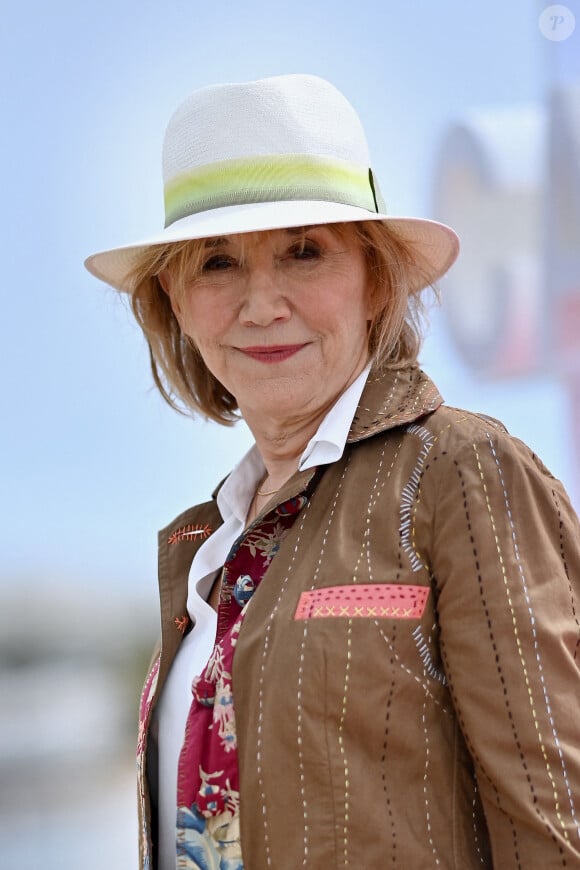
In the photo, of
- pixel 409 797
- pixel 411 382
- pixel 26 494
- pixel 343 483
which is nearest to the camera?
pixel 409 797

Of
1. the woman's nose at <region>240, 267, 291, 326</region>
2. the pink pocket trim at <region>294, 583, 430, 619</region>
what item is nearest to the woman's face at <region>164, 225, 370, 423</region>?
the woman's nose at <region>240, 267, 291, 326</region>

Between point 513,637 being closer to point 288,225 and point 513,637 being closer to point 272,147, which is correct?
point 288,225

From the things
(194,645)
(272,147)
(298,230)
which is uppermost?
(272,147)

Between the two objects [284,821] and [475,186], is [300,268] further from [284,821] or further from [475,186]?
[475,186]

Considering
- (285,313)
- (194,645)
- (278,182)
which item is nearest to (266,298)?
(285,313)

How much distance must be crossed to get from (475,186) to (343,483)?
1.32 metres

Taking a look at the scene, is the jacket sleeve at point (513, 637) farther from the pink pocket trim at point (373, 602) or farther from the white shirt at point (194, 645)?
the white shirt at point (194, 645)

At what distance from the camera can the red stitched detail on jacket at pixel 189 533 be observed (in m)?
1.71

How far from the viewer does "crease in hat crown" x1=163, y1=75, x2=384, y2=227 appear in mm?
1433

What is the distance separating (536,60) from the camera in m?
2.39

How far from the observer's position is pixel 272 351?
1470 mm

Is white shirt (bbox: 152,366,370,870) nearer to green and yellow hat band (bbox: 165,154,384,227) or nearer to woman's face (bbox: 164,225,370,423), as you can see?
woman's face (bbox: 164,225,370,423)

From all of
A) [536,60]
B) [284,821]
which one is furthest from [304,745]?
[536,60]

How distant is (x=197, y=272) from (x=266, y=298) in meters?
0.13
